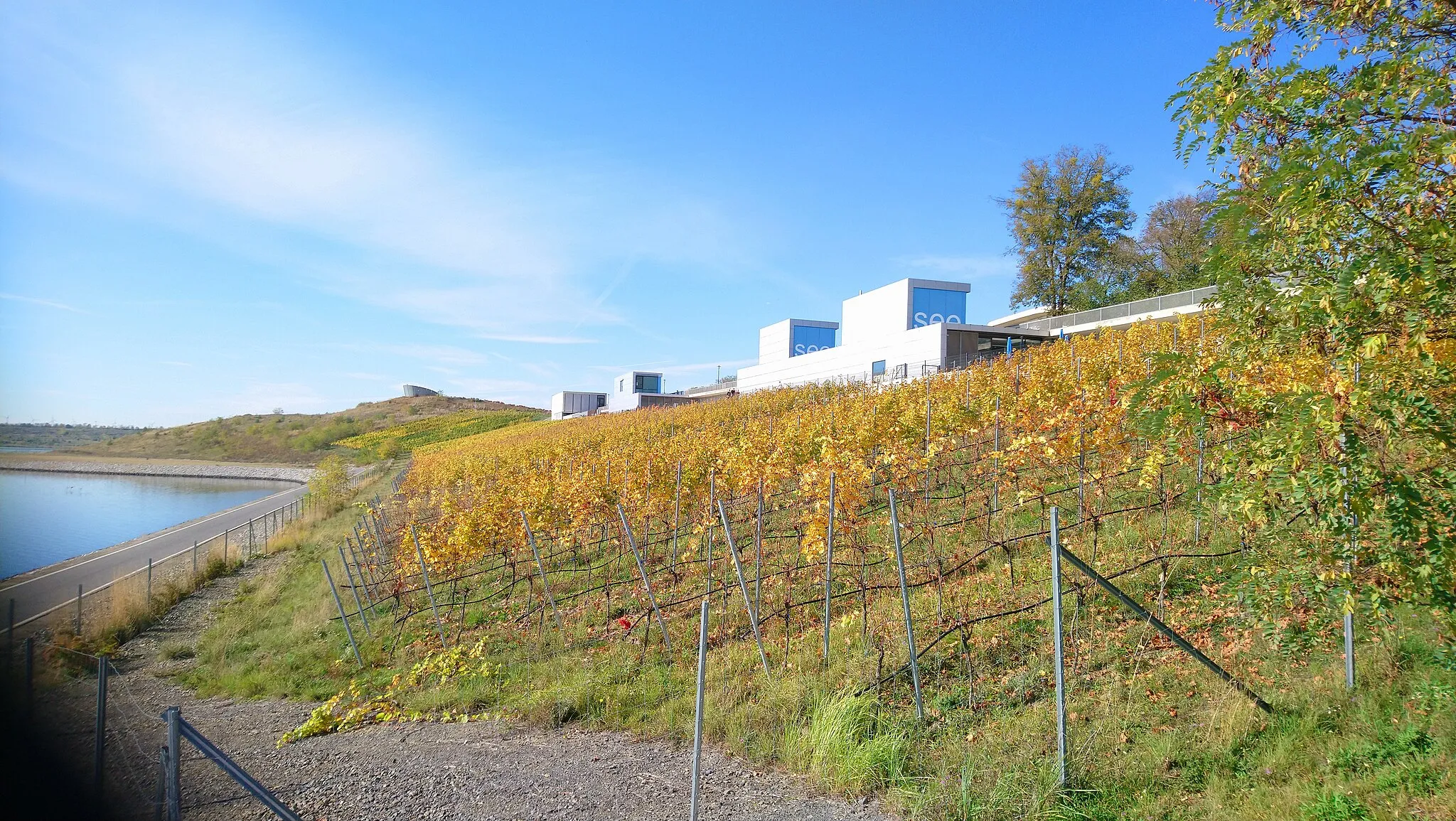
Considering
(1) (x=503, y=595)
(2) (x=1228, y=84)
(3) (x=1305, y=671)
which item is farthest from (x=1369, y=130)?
(1) (x=503, y=595)

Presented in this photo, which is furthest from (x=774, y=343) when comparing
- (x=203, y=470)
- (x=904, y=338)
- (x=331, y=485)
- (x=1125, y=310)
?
(x=203, y=470)

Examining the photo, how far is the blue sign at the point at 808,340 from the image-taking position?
4903cm

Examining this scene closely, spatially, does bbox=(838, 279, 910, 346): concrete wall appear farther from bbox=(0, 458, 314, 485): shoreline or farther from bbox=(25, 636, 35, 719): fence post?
bbox=(0, 458, 314, 485): shoreline

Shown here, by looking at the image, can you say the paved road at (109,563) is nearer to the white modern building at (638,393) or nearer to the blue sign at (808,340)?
the white modern building at (638,393)

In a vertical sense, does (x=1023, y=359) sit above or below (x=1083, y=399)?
above

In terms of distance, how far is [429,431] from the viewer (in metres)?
70.3

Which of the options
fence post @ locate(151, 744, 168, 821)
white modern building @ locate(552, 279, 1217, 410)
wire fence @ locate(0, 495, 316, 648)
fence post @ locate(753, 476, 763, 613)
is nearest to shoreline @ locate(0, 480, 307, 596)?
wire fence @ locate(0, 495, 316, 648)

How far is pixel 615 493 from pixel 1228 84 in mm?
12099

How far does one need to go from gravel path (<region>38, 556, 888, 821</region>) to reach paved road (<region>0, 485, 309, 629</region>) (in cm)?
171

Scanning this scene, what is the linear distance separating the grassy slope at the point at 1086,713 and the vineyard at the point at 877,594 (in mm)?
32

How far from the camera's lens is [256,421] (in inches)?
3147

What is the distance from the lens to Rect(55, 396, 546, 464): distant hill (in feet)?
225

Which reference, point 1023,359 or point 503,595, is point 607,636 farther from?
point 1023,359

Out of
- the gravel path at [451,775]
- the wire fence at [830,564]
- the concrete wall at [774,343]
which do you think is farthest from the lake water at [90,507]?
the concrete wall at [774,343]
